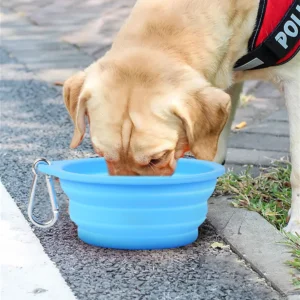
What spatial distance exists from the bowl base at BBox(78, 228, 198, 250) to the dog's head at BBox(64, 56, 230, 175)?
9.3 inches

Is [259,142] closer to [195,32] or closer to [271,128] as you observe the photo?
[271,128]

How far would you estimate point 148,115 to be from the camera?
282 centimetres

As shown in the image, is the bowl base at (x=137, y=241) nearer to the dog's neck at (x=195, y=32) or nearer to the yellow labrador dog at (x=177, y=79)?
the yellow labrador dog at (x=177, y=79)

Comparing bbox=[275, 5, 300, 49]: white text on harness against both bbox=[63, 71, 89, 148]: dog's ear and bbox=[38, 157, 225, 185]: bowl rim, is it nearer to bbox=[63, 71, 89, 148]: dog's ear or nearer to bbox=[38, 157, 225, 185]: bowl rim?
bbox=[38, 157, 225, 185]: bowl rim

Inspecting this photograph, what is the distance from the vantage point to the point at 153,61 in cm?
294

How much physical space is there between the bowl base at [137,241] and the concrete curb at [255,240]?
205 mm

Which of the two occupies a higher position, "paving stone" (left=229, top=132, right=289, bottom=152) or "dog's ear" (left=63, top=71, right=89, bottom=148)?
"dog's ear" (left=63, top=71, right=89, bottom=148)

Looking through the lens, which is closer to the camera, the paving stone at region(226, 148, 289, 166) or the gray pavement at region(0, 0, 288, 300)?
the gray pavement at region(0, 0, 288, 300)

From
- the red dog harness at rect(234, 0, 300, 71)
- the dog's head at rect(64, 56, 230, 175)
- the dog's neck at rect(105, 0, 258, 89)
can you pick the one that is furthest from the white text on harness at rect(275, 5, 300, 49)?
the dog's head at rect(64, 56, 230, 175)

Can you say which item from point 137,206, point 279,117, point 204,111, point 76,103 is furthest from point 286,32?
point 279,117

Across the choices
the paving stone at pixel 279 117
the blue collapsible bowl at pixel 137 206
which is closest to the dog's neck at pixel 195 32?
the blue collapsible bowl at pixel 137 206

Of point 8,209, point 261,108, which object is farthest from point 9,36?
point 8,209

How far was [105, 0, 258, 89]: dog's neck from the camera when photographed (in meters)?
3.07

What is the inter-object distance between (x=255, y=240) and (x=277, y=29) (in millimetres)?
902
